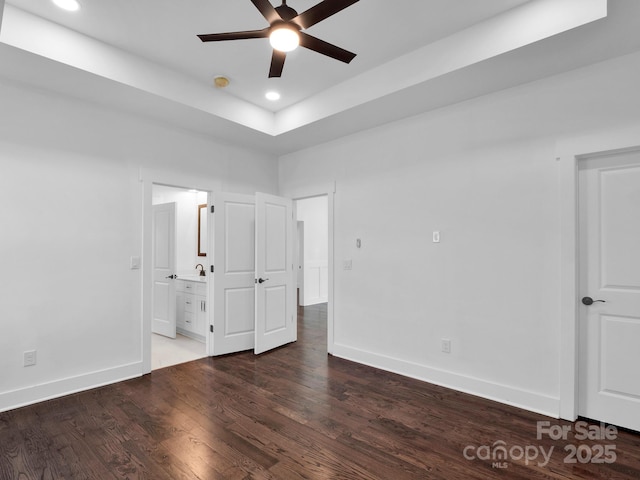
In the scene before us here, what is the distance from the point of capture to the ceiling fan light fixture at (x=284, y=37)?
207 centimetres

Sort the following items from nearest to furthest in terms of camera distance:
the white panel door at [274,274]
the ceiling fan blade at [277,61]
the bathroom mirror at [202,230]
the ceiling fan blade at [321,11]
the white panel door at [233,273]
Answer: the ceiling fan blade at [321,11]
the ceiling fan blade at [277,61]
the white panel door at [233,273]
the white panel door at [274,274]
the bathroom mirror at [202,230]

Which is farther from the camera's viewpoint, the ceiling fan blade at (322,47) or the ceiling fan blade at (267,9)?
the ceiling fan blade at (322,47)

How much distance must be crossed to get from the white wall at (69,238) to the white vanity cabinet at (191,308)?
4.11 ft

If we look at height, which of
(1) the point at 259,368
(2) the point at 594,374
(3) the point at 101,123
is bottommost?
(1) the point at 259,368

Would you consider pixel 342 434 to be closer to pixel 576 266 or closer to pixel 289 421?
pixel 289 421

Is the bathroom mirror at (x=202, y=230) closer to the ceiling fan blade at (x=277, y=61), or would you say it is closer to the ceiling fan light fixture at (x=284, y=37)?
the ceiling fan blade at (x=277, y=61)

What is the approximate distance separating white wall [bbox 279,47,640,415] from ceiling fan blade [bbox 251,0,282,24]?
2.10 m

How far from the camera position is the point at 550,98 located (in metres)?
2.86

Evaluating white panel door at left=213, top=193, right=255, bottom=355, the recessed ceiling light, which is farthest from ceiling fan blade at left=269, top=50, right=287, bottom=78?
white panel door at left=213, top=193, right=255, bottom=355

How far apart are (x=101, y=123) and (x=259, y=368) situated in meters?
3.05

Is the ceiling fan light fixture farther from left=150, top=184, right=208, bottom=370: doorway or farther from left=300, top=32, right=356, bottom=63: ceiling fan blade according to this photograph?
left=150, top=184, right=208, bottom=370: doorway

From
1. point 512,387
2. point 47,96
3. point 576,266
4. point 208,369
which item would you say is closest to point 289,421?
point 208,369

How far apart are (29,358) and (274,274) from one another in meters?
2.58

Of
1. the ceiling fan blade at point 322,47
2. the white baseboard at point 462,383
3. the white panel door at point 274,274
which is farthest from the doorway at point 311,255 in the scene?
the ceiling fan blade at point 322,47
